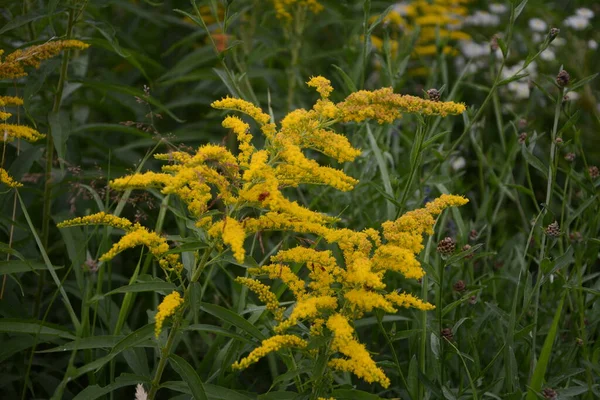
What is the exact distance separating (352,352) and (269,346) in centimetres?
22

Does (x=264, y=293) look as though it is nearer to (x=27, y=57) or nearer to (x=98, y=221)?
(x=98, y=221)

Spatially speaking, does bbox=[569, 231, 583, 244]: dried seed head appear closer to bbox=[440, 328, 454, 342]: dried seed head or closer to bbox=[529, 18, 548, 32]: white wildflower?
bbox=[440, 328, 454, 342]: dried seed head

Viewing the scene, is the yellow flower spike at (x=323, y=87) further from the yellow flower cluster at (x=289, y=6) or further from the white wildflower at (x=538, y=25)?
the white wildflower at (x=538, y=25)

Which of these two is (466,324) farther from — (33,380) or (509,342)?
(33,380)

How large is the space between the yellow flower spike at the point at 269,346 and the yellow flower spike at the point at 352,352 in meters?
0.11

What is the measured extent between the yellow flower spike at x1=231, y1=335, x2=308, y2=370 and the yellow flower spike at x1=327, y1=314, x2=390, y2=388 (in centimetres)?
11

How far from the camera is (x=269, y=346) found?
1979mm

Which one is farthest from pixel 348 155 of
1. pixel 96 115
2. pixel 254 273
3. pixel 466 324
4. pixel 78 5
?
pixel 96 115

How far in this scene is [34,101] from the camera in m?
3.65

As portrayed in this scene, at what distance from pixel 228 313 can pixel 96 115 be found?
2.80m

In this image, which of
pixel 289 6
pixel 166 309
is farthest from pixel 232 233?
pixel 289 6

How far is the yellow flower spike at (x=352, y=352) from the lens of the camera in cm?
193

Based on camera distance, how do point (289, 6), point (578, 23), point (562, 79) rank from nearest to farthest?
point (562, 79) → point (289, 6) → point (578, 23)

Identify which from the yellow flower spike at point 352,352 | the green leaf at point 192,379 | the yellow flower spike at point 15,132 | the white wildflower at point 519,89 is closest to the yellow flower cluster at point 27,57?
the yellow flower spike at point 15,132
